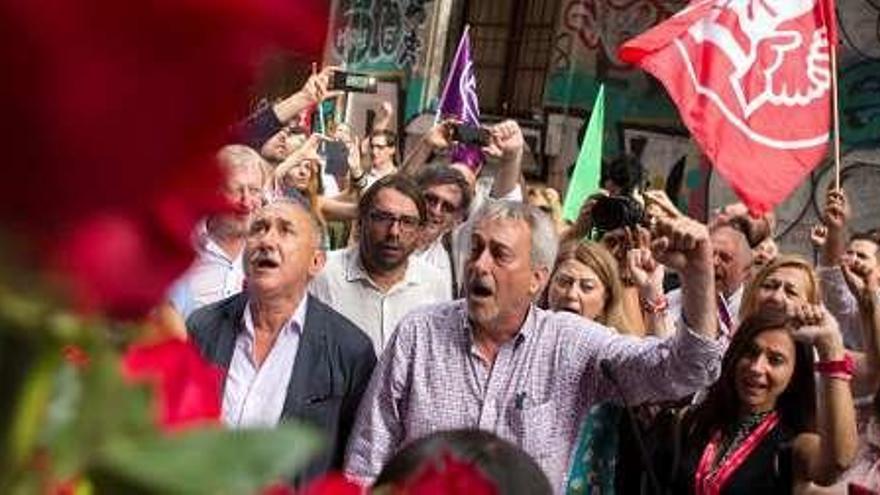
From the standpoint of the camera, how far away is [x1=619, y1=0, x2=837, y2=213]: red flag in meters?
7.10

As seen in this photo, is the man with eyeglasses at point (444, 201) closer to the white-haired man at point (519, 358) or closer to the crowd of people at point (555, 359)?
the crowd of people at point (555, 359)

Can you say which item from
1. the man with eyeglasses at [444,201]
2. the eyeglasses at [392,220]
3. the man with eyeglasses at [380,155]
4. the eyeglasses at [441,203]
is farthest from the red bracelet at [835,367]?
the man with eyeglasses at [380,155]

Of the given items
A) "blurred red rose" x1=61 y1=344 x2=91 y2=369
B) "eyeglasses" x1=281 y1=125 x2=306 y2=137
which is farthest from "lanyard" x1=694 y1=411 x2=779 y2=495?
"eyeglasses" x1=281 y1=125 x2=306 y2=137

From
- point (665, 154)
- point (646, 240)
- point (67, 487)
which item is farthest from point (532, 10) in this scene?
point (67, 487)

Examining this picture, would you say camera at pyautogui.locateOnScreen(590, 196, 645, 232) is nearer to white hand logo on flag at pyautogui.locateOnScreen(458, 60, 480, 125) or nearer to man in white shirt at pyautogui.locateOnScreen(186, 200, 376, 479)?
man in white shirt at pyautogui.locateOnScreen(186, 200, 376, 479)

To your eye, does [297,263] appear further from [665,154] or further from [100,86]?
[665,154]

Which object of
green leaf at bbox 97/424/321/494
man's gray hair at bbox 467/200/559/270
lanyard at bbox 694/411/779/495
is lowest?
lanyard at bbox 694/411/779/495

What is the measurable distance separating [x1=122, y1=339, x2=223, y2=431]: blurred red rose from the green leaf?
24cm

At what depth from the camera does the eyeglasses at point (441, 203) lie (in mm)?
7426

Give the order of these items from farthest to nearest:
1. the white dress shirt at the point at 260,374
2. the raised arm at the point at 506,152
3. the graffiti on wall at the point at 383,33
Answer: the graffiti on wall at the point at 383,33
the raised arm at the point at 506,152
the white dress shirt at the point at 260,374

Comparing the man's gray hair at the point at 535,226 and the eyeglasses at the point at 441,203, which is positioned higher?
the man's gray hair at the point at 535,226

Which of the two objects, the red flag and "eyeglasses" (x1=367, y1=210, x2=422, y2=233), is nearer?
"eyeglasses" (x1=367, y1=210, x2=422, y2=233)

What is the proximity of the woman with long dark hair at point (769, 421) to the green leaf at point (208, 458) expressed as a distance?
443 cm

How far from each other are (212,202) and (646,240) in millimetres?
5424
